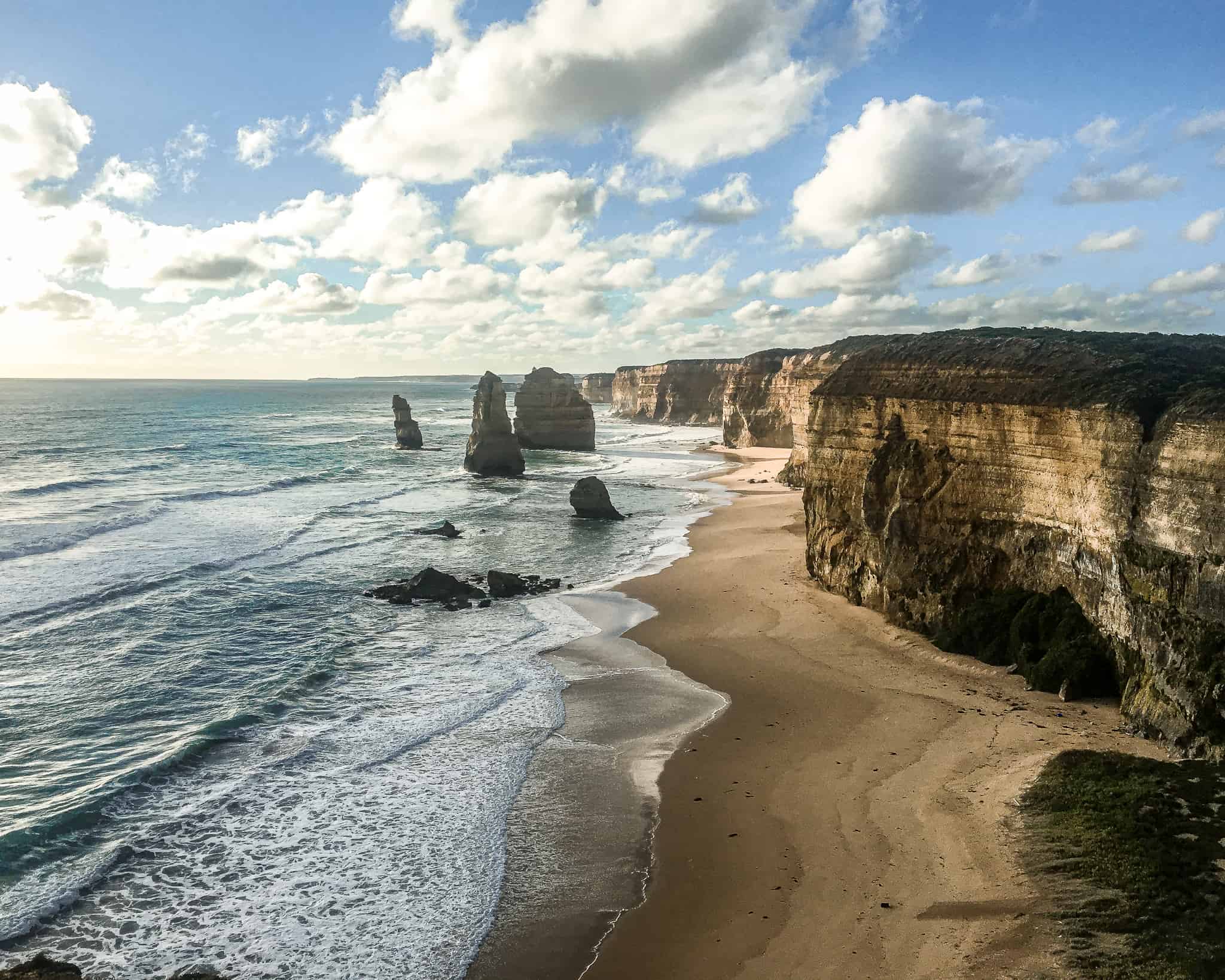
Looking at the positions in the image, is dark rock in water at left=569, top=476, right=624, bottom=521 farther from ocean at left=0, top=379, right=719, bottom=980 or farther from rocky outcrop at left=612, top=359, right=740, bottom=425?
rocky outcrop at left=612, top=359, right=740, bottom=425

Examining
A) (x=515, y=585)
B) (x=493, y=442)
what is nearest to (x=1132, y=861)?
(x=515, y=585)

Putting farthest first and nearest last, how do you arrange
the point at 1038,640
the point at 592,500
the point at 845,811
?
the point at 592,500, the point at 1038,640, the point at 845,811

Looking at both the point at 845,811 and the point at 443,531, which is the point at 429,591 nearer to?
the point at 443,531

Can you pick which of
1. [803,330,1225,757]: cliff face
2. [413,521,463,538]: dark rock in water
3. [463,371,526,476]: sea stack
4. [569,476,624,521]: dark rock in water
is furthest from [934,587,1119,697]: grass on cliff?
[463,371,526,476]: sea stack

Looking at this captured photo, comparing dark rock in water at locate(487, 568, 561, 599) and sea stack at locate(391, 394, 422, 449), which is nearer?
dark rock in water at locate(487, 568, 561, 599)

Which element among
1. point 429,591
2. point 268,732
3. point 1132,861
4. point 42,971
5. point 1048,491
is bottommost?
point 268,732

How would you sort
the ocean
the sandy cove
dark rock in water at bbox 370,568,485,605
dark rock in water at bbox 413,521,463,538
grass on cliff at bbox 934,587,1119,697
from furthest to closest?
1. dark rock in water at bbox 413,521,463,538
2. dark rock in water at bbox 370,568,485,605
3. grass on cliff at bbox 934,587,1119,697
4. the ocean
5. the sandy cove

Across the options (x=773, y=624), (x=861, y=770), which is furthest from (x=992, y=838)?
(x=773, y=624)

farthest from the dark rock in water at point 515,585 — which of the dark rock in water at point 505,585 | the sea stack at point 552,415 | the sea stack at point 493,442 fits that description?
the sea stack at point 552,415
